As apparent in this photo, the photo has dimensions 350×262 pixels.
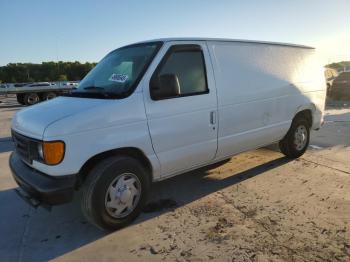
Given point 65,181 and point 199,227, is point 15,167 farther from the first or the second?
point 199,227

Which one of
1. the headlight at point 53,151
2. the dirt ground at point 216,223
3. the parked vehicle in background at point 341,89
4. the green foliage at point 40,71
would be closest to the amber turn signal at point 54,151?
the headlight at point 53,151

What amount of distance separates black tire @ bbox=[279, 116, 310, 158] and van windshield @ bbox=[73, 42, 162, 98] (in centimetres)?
306

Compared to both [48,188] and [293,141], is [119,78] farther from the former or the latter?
[293,141]

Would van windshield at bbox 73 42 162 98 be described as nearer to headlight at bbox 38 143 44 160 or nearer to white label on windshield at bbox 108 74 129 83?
white label on windshield at bbox 108 74 129 83

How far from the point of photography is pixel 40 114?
411 centimetres

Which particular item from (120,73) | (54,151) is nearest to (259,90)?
(120,73)

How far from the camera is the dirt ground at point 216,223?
11.9 ft

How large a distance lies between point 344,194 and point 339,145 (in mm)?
2929

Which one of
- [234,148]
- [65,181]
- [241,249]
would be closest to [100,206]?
[65,181]

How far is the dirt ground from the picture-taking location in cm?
363

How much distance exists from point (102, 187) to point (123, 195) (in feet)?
1.09

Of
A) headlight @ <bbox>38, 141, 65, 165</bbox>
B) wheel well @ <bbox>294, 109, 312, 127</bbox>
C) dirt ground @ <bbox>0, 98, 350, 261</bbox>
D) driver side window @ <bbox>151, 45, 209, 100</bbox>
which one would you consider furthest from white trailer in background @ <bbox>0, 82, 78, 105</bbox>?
headlight @ <bbox>38, 141, 65, 165</bbox>

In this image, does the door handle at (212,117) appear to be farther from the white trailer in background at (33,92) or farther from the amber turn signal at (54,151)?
the white trailer in background at (33,92)

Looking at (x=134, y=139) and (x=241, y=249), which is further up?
(x=134, y=139)
